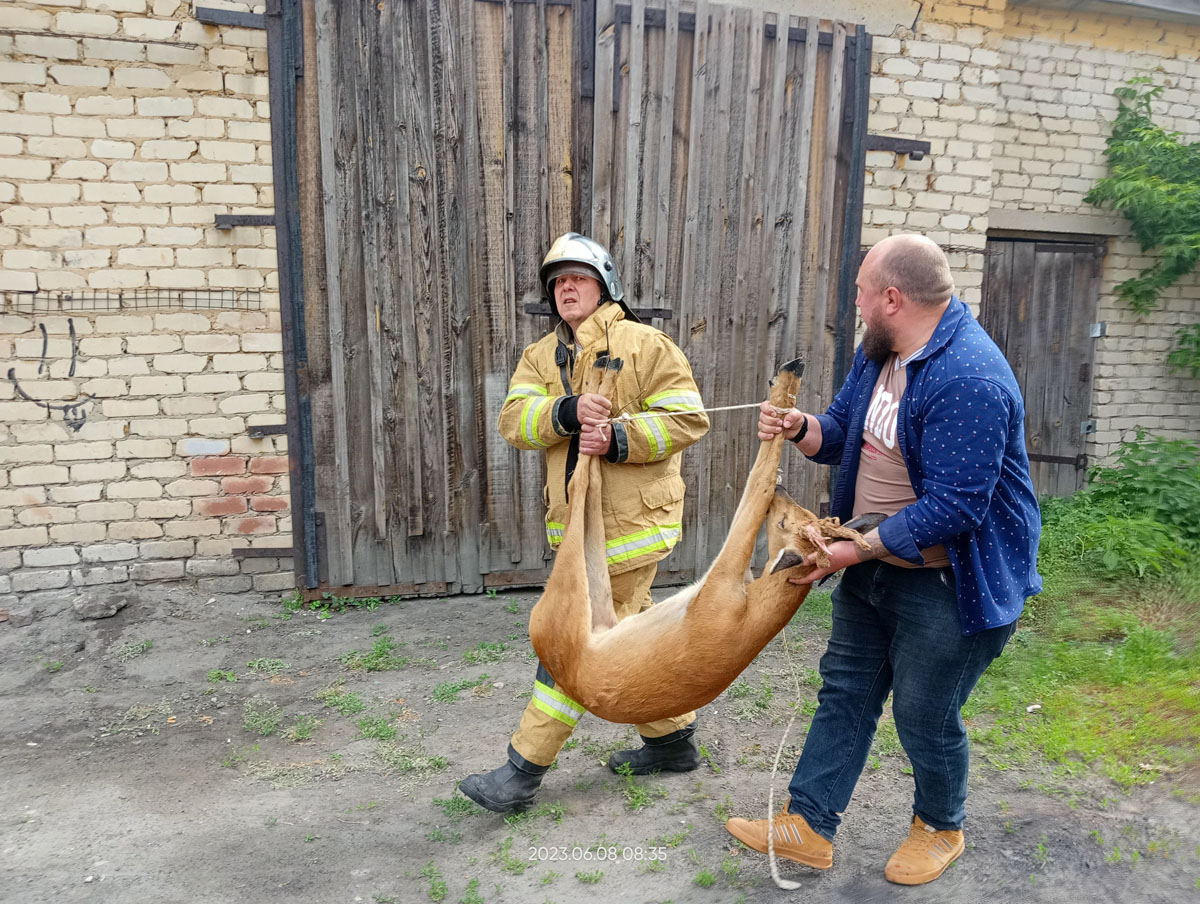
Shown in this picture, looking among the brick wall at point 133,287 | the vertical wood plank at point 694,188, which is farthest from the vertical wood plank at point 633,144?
the brick wall at point 133,287

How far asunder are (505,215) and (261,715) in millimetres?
3314

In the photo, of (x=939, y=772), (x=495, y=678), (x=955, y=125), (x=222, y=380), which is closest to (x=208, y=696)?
(x=495, y=678)

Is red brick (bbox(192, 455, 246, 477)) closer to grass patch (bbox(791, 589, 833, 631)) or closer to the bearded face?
grass patch (bbox(791, 589, 833, 631))

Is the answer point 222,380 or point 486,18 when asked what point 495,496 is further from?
point 486,18

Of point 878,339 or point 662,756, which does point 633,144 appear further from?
point 662,756

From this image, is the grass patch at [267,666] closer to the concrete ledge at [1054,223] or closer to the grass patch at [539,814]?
the grass patch at [539,814]

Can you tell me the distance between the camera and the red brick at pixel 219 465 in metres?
4.94

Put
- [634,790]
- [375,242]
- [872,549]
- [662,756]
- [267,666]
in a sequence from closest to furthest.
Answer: [872,549]
[634,790]
[662,756]
[267,666]
[375,242]

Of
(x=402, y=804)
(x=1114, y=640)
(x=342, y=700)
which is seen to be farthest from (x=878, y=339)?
(x=1114, y=640)

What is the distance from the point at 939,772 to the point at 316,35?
5069 millimetres

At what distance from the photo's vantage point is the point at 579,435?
291cm

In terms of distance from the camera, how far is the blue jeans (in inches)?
97.5

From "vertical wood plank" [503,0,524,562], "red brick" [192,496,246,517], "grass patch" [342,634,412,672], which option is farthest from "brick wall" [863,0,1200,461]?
"red brick" [192,496,246,517]

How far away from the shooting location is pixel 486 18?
4.91 meters
